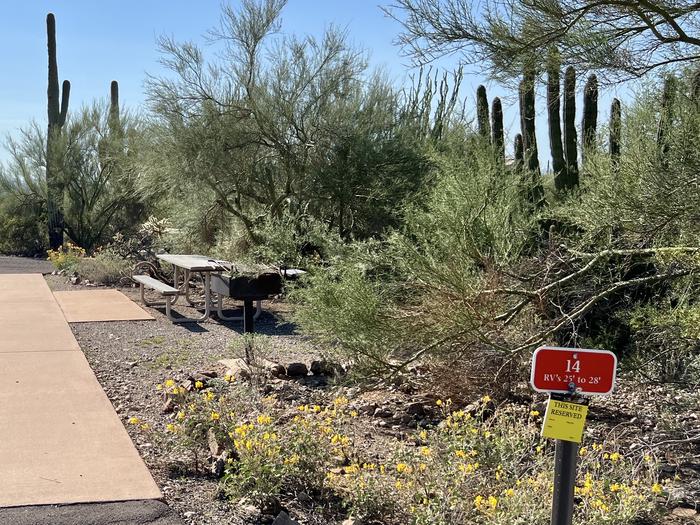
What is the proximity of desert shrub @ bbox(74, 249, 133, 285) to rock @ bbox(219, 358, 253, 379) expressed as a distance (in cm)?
915

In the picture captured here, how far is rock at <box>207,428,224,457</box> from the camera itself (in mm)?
5336

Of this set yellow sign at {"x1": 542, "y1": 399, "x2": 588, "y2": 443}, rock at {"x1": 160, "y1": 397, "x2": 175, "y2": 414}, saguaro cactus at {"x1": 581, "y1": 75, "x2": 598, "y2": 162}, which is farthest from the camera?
saguaro cactus at {"x1": 581, "y1": 75, "x2": 598, "y2": 162}

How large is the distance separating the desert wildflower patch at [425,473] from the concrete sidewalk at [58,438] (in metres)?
0.51

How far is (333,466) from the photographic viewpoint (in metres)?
5.23

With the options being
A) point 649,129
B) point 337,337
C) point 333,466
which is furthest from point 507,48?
point 333,466

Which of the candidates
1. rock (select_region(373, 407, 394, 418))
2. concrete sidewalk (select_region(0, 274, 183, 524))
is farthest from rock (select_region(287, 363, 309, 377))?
concrete sidewalk (select_region(0, 274, 183, 524))

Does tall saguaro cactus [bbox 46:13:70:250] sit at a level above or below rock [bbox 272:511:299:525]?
above

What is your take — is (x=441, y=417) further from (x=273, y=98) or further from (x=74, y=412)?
(x=273, y=98)

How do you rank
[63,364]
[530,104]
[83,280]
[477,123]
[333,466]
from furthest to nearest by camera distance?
1. [83,280]
2. [477,123]
3. [530,104]
4. [63,364]
5. [333,466]

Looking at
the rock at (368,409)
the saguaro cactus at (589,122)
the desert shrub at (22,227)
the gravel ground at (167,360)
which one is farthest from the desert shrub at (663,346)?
the desert shrub at (22,227)

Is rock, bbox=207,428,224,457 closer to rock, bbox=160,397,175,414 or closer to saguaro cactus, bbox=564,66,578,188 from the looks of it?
rock, bbox=160,397,175,414

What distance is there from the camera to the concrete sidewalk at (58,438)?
4641 mm

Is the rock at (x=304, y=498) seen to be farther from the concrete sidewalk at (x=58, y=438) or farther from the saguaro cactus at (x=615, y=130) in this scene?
the saguaro cactus at (x=615, y=130)

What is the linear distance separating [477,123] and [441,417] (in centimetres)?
731
